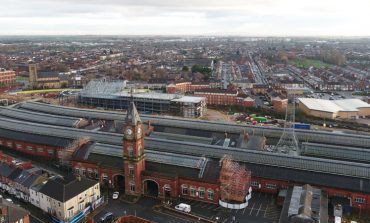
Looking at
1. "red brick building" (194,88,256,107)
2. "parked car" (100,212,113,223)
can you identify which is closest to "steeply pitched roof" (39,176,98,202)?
"parked car" (100,212,113,223)

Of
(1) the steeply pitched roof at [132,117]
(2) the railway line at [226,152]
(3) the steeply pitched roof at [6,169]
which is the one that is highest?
(1) the steeply pitched roof at [132,117]

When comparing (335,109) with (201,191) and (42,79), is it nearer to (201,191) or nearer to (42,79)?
(201,191)

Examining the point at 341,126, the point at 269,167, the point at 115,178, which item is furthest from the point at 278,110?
the point at 115,178

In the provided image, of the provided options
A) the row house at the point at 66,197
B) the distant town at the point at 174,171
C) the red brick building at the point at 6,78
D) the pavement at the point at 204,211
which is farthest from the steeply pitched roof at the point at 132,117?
the red brick building at the point at 6,78

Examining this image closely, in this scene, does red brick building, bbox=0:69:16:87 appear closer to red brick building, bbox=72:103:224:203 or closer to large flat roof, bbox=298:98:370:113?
red brick building, bbox=72:103:224:203

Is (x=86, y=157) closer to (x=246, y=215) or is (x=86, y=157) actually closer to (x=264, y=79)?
(x=246, y=215)

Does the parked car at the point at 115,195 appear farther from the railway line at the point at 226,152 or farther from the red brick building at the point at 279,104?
the red brick building at the point at 279,104

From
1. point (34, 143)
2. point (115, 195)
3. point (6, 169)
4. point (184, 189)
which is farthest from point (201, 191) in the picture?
point (34, 143)
